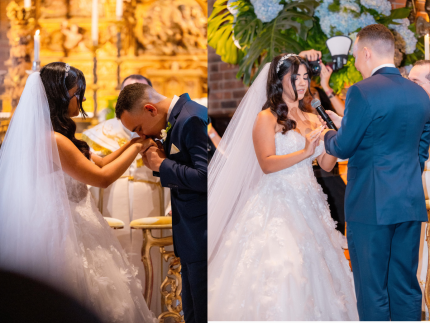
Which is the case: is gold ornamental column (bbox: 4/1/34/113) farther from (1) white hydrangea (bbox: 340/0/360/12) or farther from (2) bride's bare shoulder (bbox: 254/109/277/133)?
(1) white hydrangea (bbox: 340/0/360/12)

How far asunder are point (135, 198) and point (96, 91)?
50 centimetres

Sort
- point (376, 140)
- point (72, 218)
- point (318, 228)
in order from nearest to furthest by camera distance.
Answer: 1. point (72, 218)
2. point (376, 140)
3. point (318, 228)

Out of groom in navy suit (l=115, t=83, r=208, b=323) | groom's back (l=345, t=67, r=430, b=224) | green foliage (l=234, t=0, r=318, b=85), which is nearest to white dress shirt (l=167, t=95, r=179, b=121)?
groom in navy suit (l=115, t=83, r=208, b=323)

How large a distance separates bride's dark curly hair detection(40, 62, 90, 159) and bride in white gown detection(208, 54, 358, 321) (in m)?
0.98

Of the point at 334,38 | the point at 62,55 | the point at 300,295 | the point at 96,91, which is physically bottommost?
the point at 300,295

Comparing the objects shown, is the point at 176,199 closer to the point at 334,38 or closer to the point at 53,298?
the point at 53,298

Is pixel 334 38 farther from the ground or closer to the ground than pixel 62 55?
farther from the ground

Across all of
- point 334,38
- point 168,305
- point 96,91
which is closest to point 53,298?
point 168,305

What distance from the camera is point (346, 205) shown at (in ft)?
7.41

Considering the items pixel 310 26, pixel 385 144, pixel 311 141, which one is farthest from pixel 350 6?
pixel 385 144

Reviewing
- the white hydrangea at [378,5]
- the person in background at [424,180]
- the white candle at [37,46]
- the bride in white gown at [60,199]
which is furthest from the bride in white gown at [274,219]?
the white candle at [37,46]

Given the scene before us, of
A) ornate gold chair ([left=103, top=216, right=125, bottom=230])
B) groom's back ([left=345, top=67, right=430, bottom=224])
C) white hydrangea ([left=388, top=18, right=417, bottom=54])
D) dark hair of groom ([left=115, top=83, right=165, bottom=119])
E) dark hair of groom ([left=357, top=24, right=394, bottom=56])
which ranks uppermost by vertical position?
white hydrangea ([left=388, top=18, right=417, bottom=54])

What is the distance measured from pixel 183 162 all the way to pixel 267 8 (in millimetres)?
1745

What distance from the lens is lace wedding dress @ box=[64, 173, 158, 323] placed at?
6.13 ft
